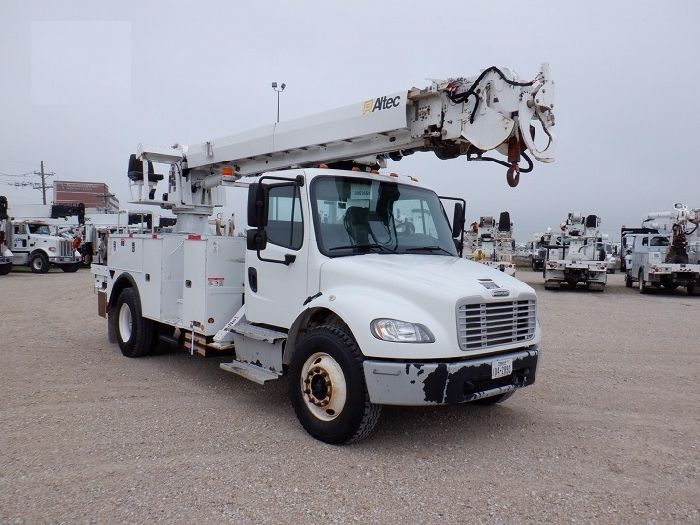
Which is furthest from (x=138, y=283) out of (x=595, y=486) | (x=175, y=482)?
(x=595, y=486)

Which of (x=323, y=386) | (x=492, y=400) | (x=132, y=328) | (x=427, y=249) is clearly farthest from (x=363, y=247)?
(x=132, y=328)

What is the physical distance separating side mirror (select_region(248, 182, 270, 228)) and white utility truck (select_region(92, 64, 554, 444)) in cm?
1

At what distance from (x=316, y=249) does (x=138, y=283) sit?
3.73 m

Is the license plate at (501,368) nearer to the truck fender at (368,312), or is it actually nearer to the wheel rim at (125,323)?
the truck fender at (368,312)

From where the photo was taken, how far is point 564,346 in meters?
9.44

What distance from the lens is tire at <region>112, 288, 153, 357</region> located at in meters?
7.64

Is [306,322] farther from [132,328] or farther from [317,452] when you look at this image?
[132,328]

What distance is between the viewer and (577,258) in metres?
21.2

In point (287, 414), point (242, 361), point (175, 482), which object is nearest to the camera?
point (175, 482)

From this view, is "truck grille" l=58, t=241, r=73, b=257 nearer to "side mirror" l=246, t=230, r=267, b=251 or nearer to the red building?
"side mirror" l=246, t=230, r=267, b=251

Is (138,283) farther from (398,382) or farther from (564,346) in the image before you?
(564,346)

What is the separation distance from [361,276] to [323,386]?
0.98 m

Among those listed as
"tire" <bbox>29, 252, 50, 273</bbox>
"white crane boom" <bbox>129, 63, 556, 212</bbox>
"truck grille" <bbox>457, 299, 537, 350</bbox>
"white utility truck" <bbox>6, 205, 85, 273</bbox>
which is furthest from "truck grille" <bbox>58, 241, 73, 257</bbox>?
"truck grille" <bbox>457, 299, 537, 350</bbox>

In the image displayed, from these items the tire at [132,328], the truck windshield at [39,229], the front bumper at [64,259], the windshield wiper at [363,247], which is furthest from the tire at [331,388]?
the truck windshield at [39,229]
